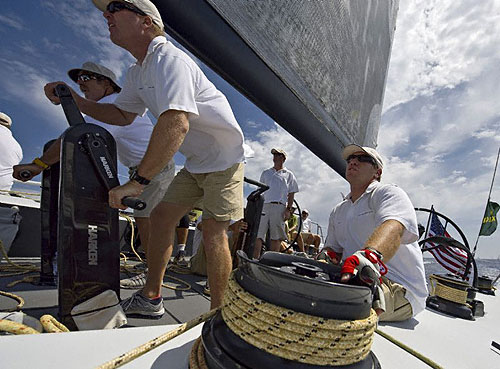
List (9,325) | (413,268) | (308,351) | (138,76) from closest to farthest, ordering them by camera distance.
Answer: (308,351)
(9,325)
(413,268)
(138,76)

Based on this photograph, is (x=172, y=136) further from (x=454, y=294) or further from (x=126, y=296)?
(x=454, y=294)

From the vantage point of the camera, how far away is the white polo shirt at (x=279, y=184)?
4406 millimetres

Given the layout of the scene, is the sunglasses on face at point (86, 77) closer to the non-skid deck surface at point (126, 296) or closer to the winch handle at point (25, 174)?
the winch handle at point (25, 174)

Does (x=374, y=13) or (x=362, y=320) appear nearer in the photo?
(x=362, y=320)

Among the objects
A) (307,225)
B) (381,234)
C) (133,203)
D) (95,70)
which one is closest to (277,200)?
(95,70)

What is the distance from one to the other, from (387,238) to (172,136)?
83 cm

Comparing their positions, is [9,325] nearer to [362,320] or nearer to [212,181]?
[362,320]

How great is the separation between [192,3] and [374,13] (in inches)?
102

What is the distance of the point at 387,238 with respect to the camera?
1043mm

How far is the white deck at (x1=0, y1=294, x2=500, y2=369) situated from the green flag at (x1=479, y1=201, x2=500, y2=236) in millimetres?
4708

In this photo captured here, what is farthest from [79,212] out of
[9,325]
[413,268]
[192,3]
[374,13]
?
[374,13]

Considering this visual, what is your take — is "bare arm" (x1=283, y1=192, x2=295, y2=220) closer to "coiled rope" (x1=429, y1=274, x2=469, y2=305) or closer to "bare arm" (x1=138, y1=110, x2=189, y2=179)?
"coiled rope" (x1=429, y1=274, x2=469, y2=305)

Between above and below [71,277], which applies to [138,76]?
above

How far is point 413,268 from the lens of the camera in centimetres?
128
